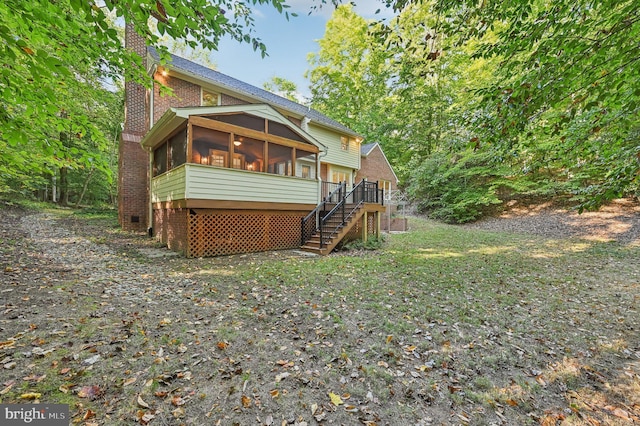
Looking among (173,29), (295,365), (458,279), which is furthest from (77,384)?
(458,279)

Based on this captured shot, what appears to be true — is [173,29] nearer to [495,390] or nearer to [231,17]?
[231,17]

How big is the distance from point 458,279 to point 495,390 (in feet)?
12.4

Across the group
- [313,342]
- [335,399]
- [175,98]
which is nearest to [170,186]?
[175,98]

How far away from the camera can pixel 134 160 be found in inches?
472

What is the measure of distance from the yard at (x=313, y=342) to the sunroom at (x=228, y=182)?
1.68m

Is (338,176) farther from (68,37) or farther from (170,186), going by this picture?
(68,37)

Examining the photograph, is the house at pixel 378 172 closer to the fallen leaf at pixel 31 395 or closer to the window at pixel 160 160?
the window at pixel 160 160

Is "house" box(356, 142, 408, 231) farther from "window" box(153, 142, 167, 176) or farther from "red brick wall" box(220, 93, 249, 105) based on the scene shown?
"window" box(153, 142, 167, 176)

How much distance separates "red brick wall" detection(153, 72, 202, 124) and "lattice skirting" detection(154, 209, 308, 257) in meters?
4.24

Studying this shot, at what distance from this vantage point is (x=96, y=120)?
54.9ft

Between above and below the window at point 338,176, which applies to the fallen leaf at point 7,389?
below

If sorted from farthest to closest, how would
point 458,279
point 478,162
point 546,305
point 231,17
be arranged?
point 478,162 < point 458,279 < point 546,305 < point 231,17

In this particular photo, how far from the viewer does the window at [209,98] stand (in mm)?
11260

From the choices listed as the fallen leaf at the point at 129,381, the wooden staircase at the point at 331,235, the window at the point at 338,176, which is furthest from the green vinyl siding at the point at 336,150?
the fallen leaf at the point at 129,381
